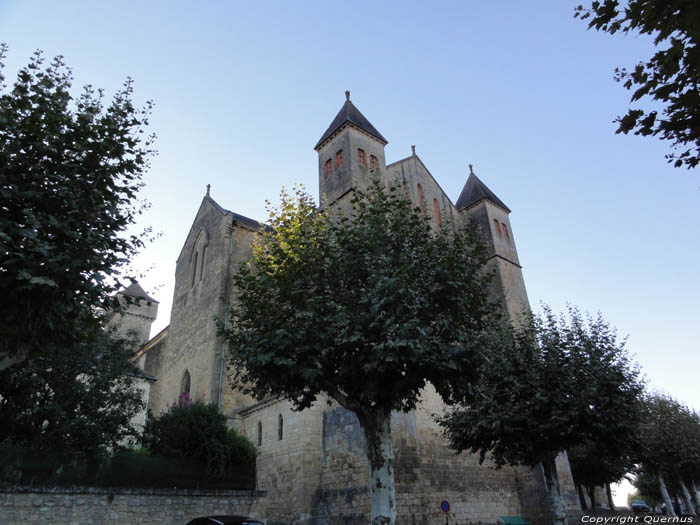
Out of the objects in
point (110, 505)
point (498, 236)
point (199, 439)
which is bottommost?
point (110, 505)

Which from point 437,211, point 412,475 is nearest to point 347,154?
point 437,211

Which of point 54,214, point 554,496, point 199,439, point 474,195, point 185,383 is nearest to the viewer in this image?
point 54,214

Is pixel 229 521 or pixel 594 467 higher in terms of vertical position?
pixel 594 467

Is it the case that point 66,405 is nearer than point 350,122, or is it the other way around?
point 66,405

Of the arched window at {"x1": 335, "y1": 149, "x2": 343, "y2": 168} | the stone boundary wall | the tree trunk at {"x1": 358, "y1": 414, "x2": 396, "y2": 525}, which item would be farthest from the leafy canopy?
the arched window at {"x1": 335, "y1": 149, "x2": 343, "y2": 168}

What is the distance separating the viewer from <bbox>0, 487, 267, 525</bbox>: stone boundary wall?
12.3m

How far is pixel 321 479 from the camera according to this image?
16312 millimetres

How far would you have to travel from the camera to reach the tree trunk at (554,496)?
46.5ft

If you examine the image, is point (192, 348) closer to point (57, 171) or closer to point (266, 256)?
point (266, 256)

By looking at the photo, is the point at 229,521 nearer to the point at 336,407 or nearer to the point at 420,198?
the point at 336,407

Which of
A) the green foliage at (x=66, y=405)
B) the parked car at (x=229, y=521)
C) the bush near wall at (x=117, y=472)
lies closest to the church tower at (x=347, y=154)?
the green foliage at (x=66, y=405)

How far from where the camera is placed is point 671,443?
1145 inches

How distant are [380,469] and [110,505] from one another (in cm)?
887

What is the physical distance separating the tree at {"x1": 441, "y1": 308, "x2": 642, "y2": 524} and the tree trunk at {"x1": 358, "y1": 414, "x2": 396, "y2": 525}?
172 inches
